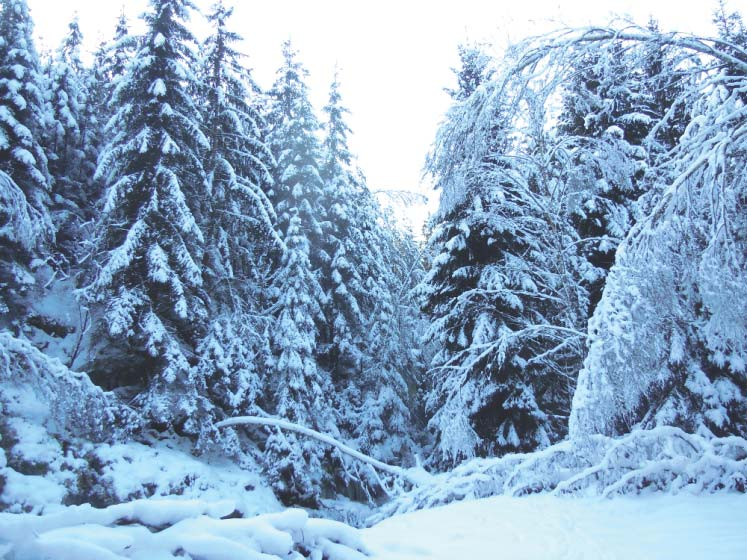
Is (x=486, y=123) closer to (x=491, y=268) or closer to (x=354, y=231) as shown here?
(x=491, y=268)

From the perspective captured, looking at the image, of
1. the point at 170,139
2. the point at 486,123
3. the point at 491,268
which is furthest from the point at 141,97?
the point at 486,123

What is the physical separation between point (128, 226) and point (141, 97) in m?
3.53

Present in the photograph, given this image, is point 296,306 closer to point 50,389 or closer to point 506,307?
point 506,307

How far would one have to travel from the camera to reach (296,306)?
50.5ft

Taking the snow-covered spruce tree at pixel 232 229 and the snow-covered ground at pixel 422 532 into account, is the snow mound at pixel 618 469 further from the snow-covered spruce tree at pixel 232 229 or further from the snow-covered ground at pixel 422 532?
the snow-covered spruce tree at pixel 232 229

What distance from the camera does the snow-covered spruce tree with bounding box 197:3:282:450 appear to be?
13312mm

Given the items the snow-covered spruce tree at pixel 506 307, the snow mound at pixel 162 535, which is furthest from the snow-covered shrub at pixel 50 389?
the snow-covered spruce tree at pixel 506 307

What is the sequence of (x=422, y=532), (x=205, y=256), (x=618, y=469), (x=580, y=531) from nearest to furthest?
1. (x=422, y=532)
2. (x=580, y=531)
3. (x=618, y=469)
4. (x=205, y=256)

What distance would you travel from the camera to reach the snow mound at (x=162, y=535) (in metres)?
1.64

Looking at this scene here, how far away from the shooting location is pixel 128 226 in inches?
479

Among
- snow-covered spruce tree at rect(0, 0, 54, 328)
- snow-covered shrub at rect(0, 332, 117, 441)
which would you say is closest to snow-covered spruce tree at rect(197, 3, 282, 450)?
snow-covered shrub at rect(0, 332, 117, 441)

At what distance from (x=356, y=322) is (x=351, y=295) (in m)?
1.29

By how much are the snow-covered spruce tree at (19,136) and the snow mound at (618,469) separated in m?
12.2

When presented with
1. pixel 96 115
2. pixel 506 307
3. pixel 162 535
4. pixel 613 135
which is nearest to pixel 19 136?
pixel 96 115
